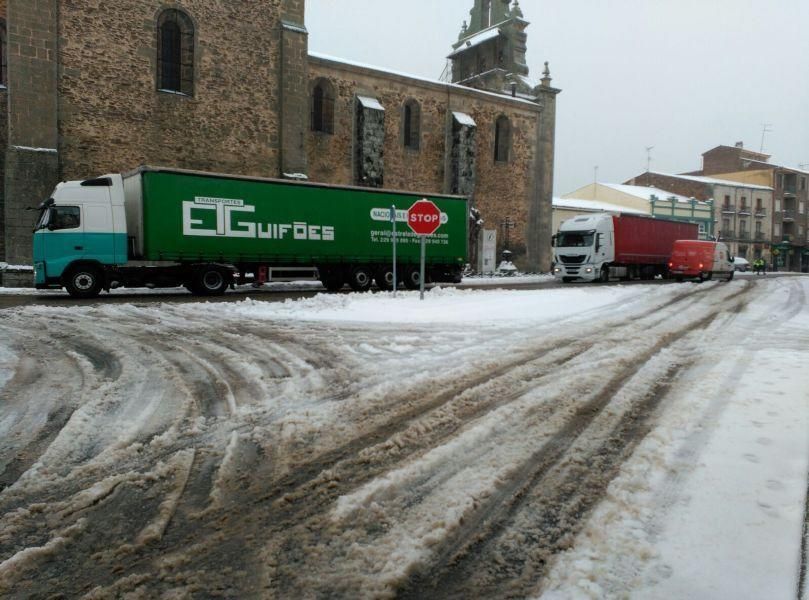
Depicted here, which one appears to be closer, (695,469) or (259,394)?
(695,469)

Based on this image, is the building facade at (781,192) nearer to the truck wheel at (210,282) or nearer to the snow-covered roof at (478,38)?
the snow-covered roof at (478,38)

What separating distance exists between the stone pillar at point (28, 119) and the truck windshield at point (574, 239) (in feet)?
68.5

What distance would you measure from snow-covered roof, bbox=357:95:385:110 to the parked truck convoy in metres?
10.8

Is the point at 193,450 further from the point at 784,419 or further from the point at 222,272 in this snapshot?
the point at 222,272

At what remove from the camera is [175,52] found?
24.0 meters

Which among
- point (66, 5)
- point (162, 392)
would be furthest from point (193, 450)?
point (66, 5)

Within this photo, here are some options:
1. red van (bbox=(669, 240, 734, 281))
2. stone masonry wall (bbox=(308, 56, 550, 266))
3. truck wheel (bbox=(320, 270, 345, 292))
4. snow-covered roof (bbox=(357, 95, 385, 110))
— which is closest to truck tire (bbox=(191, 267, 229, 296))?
truck wheel (bbox=(320, 270, 345, 292))

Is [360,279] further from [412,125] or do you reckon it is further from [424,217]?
[412,125]

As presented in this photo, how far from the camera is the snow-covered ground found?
2322mm

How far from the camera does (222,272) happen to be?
56.7ft

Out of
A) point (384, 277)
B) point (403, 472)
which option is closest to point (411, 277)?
point (384, 277)

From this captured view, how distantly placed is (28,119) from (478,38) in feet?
103

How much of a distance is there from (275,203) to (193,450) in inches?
591

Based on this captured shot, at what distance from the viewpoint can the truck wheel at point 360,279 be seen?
1952 centimetres
